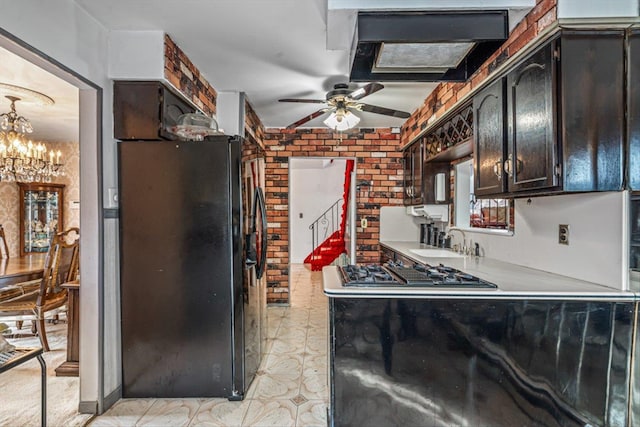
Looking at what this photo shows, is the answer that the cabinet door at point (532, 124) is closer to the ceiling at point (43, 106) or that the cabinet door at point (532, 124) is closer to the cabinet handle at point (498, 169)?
the cabinet handle at point (498, 169)

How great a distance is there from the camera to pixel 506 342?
5.46ft

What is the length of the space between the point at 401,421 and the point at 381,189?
3.31 m

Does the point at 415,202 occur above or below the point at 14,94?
below

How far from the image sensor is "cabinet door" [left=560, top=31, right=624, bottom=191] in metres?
1.59

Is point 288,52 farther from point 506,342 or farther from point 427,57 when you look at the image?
point 506,342

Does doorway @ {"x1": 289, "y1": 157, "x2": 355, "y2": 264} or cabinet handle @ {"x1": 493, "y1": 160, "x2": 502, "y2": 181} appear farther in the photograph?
doorway @ {"x1": 289, "y1": 157, "x2": 355, "y2": 264}

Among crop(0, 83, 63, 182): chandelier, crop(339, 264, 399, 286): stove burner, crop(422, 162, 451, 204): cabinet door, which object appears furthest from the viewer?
crop(422, 162, 451, 204): cabinet door

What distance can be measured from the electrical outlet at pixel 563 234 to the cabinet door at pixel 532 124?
34 centimetres

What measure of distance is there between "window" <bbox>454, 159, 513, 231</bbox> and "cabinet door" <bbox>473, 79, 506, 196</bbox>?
0.39 meters

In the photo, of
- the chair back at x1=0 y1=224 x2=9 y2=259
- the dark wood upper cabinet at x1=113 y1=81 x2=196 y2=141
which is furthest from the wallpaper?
the dark wood upper cabinet at x1=113 y1=81 x2=196 y2=141

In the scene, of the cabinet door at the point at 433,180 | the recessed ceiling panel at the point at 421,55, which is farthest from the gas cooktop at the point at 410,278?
the cabinet door at the point at 433,180

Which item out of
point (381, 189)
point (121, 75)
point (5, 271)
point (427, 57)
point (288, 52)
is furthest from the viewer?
point (381, 189)

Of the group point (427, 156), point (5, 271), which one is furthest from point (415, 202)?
point (5, 271)

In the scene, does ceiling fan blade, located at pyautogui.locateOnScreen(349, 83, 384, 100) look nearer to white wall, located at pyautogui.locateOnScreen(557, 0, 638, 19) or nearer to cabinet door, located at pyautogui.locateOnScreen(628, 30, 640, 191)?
white wall, located at pyautogui.locateOnScreen(557, 0, 638, 19)
